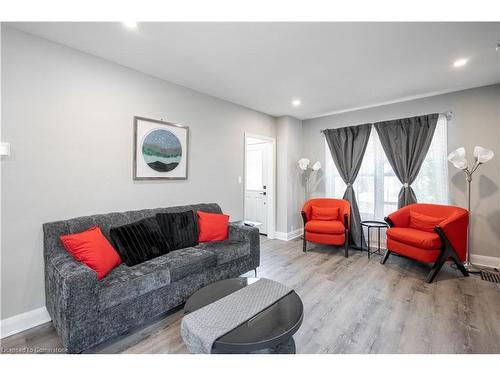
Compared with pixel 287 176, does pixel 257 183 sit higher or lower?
lower

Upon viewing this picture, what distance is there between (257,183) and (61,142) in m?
3.62

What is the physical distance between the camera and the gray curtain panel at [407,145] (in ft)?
12.1

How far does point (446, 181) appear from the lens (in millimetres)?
3555

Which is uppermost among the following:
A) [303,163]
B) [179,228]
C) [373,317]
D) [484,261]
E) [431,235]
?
[303,163]

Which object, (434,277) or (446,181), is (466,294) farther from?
(446,181)

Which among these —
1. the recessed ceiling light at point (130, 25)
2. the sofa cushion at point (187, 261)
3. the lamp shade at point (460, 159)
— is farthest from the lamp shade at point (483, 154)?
the recessed ceiling light at point (130, 25)

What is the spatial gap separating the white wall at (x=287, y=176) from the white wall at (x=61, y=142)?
2.27 meters

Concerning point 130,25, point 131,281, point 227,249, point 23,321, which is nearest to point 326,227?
point 227,249

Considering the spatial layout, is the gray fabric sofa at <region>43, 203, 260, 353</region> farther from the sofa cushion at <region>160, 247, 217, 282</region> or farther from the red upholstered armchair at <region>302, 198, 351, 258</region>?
the red upholstered armchair at <region>302, 198, 351, 258</region>

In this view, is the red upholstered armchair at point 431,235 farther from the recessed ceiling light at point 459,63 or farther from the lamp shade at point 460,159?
the recessed ceiling light at point 459,63

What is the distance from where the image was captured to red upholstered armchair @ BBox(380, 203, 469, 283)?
283 cm

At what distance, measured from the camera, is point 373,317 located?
209 cm

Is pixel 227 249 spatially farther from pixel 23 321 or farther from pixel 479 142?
pixel 479 142
